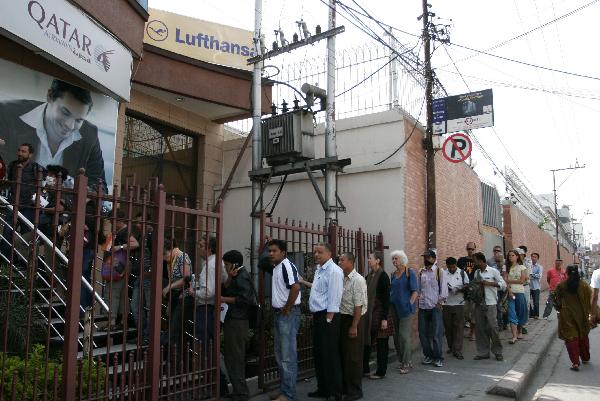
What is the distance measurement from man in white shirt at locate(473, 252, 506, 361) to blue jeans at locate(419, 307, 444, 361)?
31.1 inches

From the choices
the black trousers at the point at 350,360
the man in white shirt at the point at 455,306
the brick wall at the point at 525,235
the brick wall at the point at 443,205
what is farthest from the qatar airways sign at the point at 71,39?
the brick wall at the point at 525,235

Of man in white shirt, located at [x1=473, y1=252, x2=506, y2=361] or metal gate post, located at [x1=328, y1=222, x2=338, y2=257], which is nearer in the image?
metal gate post, located at [x1=328, y1=222, x2=338, y2=257]

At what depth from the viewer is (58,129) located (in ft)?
27.9

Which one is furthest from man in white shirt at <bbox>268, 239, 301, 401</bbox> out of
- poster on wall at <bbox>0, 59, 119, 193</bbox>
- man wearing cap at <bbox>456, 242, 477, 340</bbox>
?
man wearing cap at <bbox>456, 242, 477, 340</bbox>

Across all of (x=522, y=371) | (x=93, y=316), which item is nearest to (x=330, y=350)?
(x=93, y=316)

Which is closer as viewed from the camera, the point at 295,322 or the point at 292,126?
the point at 295,322

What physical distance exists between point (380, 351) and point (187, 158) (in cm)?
688

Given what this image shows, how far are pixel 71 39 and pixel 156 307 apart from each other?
4532mm

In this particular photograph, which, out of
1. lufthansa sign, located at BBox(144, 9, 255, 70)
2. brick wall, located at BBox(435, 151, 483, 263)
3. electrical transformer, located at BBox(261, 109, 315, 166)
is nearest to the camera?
electrical transformer, located at BBox(261, 109, 315, 166)

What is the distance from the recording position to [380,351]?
734 cm

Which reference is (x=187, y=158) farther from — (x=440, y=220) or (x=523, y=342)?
(x=523, y=342)

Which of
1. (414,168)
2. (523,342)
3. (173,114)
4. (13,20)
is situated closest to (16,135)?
(13,20)

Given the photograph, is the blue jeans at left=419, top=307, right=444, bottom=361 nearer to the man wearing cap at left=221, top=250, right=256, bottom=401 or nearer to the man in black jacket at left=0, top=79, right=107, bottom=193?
the man wearing cap at left=221, top=250, right=256, bottom=401

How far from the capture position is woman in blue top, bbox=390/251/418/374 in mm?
7691
